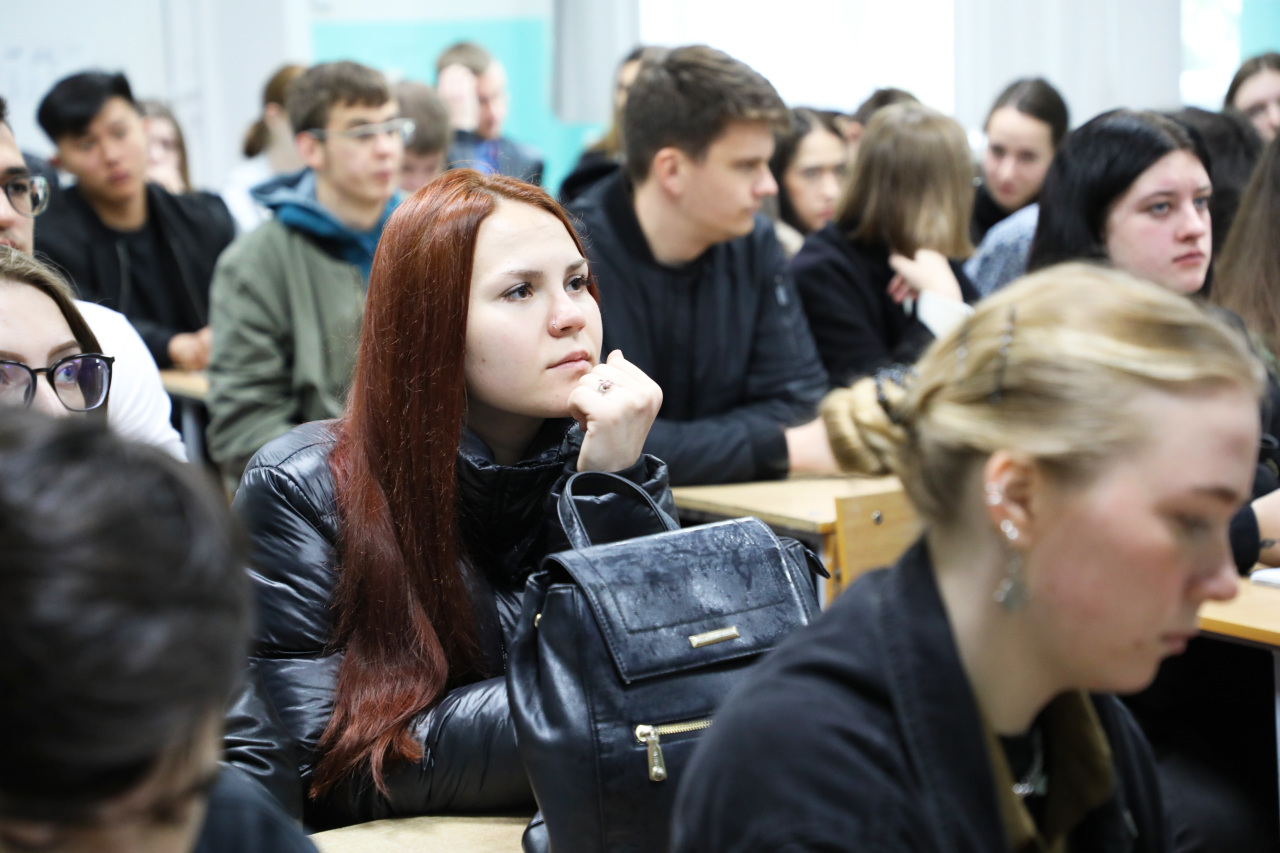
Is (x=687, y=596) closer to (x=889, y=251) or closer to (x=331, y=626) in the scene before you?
(x=331, y=626)

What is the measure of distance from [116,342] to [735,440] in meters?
1.41

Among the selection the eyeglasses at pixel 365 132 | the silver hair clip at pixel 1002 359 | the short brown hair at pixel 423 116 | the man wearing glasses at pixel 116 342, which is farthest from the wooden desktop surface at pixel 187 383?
the silver hair clip at pixel 1002 359

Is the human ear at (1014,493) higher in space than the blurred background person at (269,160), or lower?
lower

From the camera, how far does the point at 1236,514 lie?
2164 mm

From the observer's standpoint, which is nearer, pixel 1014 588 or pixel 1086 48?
pixel 1014 588

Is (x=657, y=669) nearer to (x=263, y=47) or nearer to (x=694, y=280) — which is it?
(x=694, y=280)

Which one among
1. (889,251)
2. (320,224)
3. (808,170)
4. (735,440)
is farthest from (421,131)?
(735,440)

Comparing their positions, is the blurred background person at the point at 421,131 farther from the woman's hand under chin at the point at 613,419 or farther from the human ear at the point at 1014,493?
the human ear at the point at 1014,493

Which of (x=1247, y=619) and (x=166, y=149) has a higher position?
(x=166, y=149)

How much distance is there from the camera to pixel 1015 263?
393 centimetres

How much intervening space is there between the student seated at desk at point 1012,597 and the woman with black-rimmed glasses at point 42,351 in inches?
39.7

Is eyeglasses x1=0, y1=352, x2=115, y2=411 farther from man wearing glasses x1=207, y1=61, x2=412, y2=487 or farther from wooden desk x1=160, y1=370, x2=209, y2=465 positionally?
wooden desk x1=160, y1=370, x2=209, y2=465

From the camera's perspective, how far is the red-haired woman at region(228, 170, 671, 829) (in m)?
1.59

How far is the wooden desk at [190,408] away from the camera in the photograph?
13.9ft
